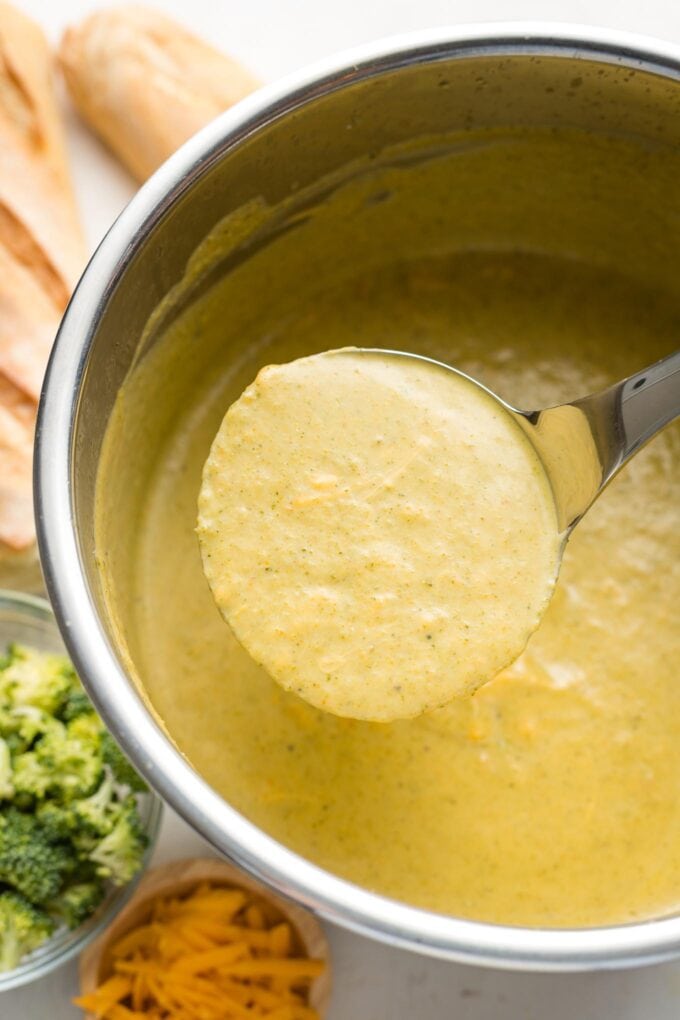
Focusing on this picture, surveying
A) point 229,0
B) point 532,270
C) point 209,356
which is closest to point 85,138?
point 229,0

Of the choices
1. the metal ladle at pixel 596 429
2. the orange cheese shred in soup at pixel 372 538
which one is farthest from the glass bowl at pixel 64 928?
the metal ladle at pixel 596 429

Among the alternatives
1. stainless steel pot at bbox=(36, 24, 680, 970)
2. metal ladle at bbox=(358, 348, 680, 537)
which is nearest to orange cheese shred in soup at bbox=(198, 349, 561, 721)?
metal ladle at bbox=(358, 348, 680, 537)

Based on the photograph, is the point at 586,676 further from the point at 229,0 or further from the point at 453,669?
the point at 229,0

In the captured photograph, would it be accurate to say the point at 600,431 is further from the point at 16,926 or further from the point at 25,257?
the point at 16,926

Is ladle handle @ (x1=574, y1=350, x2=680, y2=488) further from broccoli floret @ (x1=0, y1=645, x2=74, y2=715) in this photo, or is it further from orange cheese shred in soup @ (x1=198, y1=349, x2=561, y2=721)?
broccoli floret @ (x1=0, y1=645, x2=74, y2=715)

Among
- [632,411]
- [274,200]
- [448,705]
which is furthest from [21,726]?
[632,411]
